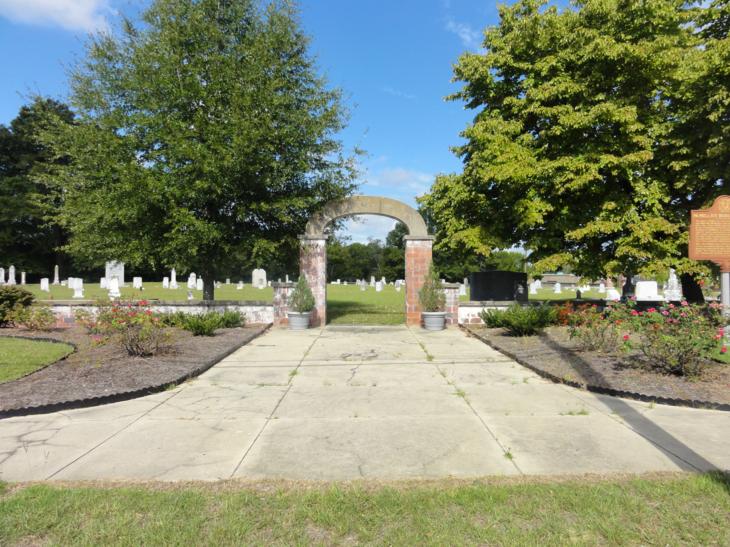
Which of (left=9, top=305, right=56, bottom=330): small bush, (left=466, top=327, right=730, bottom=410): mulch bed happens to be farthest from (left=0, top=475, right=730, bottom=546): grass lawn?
(left=9, top=305, right=56, bottom=330): small bush

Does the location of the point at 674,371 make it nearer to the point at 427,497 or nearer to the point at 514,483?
the point at 514,483

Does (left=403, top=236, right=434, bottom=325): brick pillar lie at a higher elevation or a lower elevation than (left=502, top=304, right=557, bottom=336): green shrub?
higher

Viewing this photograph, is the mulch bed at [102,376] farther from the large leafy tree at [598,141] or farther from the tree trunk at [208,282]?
the large leafy tree at [598,141]

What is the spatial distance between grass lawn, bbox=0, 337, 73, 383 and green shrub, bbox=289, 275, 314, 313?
224 inches

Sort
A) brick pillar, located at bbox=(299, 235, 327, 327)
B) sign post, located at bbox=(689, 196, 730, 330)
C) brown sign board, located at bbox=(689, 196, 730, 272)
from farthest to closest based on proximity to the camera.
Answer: brick pillar, located at bbox=(299, 235, 327, 327) → brown sign board, located at bbox=(689, 196, 730, 272) → sign post, located at bbox=(689, 196, 730, 330)

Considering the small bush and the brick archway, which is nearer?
the small bush

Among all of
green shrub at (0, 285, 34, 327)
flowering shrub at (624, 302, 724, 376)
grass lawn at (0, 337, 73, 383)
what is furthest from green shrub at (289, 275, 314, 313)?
flowering shrub at (624, 302, 724, 376)

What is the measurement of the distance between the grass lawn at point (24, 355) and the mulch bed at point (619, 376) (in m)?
8.23

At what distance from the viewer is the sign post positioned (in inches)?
305

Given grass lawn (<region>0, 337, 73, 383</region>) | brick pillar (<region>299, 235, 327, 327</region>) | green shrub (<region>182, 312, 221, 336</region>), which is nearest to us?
grass lawn (<region>0, 337, 73, 383</region>)

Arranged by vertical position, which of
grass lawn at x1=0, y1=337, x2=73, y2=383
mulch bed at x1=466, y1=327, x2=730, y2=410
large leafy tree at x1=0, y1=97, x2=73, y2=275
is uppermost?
large leafy tree at x1=0, y1=97, x2=73, y2=275

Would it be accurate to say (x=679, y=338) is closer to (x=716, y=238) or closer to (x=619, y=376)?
(x=619, y=376)

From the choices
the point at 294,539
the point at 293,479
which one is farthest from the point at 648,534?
the point at 293,479

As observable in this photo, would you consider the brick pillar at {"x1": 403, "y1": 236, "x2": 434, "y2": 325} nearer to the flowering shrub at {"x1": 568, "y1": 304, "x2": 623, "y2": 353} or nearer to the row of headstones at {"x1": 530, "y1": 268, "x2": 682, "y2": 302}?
the flowering shrub at {"x1": 568, "y1": 304, "x2": 623, "y2": 353}
